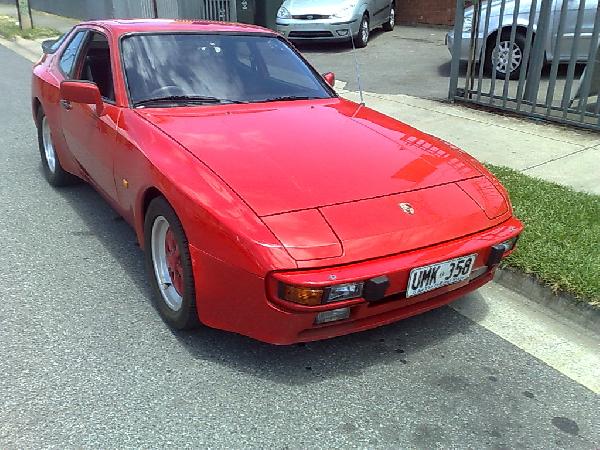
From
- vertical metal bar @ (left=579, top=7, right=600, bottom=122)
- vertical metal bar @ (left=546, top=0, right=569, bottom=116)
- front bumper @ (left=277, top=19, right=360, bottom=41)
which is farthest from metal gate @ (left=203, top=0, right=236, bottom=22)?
vertical metal bar @ (left=579, top=7, right=600, bottom=122)

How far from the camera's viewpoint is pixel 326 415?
2.42 metres

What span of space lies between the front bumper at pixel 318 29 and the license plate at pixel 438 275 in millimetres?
10305

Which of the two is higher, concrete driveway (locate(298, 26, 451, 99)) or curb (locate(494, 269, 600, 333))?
concrete driveway (locate(298, 26, 451, 99))

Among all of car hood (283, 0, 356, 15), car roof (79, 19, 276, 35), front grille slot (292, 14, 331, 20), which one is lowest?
front grille slot (292, 14, 331, 20)

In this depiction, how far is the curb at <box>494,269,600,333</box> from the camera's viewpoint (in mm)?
3090

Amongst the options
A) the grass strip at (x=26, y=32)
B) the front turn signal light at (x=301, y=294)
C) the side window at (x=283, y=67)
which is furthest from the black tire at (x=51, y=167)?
the grass strip at (x=26, y=32)

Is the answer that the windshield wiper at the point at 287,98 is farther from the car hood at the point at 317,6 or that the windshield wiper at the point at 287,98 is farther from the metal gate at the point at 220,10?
the metal gate at the point at 220,10

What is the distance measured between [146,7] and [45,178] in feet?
39.5

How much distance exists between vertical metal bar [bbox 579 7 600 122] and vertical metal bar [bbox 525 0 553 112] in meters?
0.57

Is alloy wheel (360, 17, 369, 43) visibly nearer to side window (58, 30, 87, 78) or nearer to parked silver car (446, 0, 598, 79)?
parked silver car (446, 0, 598, 79)

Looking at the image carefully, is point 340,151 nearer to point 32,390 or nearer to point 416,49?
point 32,390

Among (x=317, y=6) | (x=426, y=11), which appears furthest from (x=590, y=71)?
(x=426, y=11)

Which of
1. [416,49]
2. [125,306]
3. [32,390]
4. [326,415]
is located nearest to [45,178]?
[125,306]

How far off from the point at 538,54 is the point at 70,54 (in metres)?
5.09
